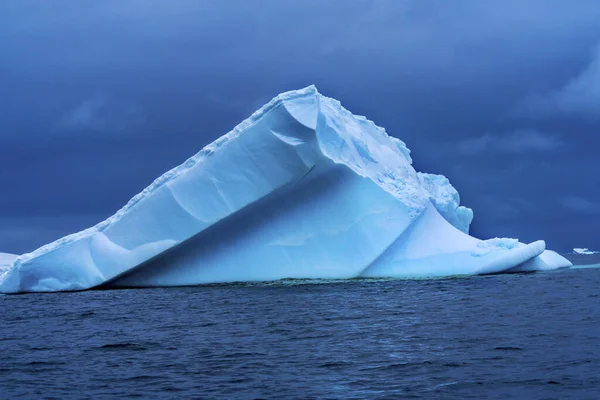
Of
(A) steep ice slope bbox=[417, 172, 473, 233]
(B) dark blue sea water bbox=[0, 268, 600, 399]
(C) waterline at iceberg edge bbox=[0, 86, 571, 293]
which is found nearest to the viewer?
(B) dark blue sea water bbox=[0, 268, 600, 399]

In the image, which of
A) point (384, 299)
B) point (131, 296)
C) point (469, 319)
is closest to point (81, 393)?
point (469, 319)

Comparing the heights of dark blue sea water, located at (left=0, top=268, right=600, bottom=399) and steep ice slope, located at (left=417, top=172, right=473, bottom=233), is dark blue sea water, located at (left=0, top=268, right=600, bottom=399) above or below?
below

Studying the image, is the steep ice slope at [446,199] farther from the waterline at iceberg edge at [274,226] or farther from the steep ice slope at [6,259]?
the steep ice slope at [6,259]

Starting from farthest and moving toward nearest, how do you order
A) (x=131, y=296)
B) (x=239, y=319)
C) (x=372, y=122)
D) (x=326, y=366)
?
(x=372, y=122) < (x=131, y=296) < (x=239, y=319) < (x=326, y=366)

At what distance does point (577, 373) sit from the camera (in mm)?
7289

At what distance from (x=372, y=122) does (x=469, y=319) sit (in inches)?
474

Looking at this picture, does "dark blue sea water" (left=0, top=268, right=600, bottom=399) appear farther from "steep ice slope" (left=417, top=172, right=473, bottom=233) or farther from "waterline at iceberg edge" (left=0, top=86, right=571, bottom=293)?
"steep ice slope" (left=417, top=172, right=473, bottom=233)

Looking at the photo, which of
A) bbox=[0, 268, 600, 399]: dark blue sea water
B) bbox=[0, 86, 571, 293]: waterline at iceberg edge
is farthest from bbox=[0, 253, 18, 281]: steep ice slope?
bbox=[0, 268, 600, 399]: dark blue sea water

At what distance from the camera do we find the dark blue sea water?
7.19 m

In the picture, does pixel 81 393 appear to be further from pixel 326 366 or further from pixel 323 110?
pixel 323 110

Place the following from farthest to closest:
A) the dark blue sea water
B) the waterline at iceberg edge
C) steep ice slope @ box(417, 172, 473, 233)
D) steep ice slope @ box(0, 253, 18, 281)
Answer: steep ice slope @ box(0, 253, 18, 281) → steep ice slope @ box(417, 172, 473, 233) → the waterline at iceberg edge → the dark blue sea water

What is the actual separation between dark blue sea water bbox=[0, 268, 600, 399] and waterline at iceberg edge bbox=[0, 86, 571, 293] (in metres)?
2.61

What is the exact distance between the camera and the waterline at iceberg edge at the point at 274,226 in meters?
18.9

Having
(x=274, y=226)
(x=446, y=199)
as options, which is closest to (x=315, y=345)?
(x=274, y=226)
